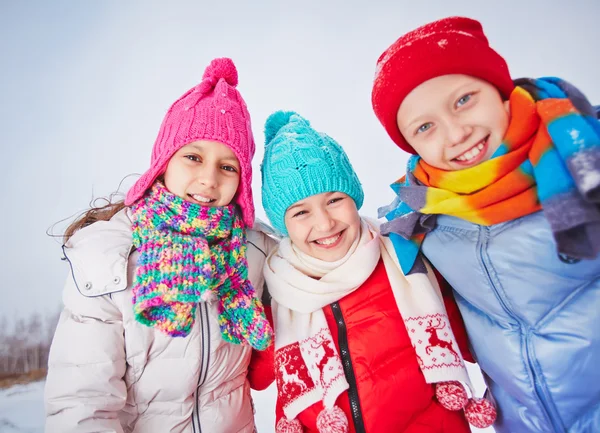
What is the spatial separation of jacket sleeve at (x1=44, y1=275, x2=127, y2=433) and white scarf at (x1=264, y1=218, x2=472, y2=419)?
443 millimetres

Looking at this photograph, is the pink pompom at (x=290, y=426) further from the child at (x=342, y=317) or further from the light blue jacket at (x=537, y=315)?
the light blue jacket at (x=537, y=315)

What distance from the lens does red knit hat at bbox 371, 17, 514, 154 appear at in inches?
32.2

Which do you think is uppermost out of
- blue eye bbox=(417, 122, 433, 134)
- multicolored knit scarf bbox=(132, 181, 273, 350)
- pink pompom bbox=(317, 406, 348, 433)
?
blue eye bbox=(417, 122, 433, 134)

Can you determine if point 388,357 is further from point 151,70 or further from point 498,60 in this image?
point 151,70

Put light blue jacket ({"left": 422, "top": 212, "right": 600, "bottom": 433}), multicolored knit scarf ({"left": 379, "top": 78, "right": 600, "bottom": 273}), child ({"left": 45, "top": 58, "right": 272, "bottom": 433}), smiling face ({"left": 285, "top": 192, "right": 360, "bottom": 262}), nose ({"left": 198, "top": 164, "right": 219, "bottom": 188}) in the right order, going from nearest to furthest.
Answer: multicolored knit scarf ({"left": 379, "top": 78, "right": 600, "bottom": 273})
light blue jacket ({"left": 422, "top": 212, "right": 600, "bottom": 433})
child ({"left": 45, "top": 58, "right": 272, "bottom": 433})
nose ({"left": 198, "top": 164, "right": 219, "bottom": 188})
smiling face ({"left": 285, "top": 192, "right": 360, "bottom": 262})

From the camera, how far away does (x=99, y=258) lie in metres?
0.89

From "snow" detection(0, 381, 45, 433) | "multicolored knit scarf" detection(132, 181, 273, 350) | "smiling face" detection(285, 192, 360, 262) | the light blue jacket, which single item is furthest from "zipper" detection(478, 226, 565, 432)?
"snow" detection(0, 381, 45, 433)

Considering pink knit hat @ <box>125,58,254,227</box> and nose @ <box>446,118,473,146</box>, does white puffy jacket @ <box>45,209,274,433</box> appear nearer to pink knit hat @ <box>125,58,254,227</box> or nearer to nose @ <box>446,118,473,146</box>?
pink knit hat @ <box>125,58,254,227</box>

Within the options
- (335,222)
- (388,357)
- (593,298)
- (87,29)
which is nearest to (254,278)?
(335,222)

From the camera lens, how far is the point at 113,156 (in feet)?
8.68

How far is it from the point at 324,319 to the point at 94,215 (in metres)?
0.84

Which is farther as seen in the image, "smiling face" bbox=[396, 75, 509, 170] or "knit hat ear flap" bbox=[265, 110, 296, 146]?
"knit hat ear flap" bbox=[265, 110, 296, 146]

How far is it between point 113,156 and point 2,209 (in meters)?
0.82

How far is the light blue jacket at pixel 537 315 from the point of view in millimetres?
730
